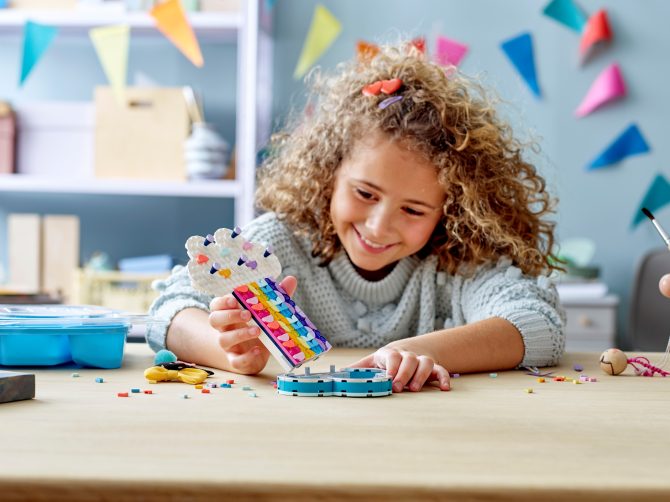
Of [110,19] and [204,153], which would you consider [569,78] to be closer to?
[204,153]

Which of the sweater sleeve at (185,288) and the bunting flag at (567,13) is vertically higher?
the bunting flag at (567,13)

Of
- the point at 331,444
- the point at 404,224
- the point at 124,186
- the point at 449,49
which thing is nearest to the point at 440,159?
the point at 404,224

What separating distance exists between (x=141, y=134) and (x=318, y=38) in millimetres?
632

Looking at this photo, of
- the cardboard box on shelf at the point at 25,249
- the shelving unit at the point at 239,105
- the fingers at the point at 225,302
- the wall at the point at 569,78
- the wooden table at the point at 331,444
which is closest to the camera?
the wooden table at the point at 331,444

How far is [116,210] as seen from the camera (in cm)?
290

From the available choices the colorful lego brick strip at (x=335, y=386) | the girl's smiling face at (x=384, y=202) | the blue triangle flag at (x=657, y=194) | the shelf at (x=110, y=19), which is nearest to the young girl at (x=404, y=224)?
the girl's smiling face at (x=384, y=202)

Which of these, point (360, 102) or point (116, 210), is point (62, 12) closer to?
point (116, 210)

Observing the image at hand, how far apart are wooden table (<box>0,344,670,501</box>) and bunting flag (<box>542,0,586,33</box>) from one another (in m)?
2.13

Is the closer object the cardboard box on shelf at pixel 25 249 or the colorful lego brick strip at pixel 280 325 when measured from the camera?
the colorful lego brick strip at pixel 280 325

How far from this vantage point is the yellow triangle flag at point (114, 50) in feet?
8.62

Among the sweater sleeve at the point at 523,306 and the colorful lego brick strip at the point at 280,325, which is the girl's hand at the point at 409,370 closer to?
the colorful lego brick strip at the point at 280,325

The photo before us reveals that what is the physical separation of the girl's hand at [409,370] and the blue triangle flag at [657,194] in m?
2.07

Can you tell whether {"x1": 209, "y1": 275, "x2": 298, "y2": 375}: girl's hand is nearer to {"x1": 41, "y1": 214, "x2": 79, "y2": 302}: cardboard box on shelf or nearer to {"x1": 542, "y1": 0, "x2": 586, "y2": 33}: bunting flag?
{"x1": 41, "y1": 214, "x2": 79, "y2": 302}: cardboard box on shelf

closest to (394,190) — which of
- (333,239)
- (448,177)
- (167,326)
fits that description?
(448,177)
